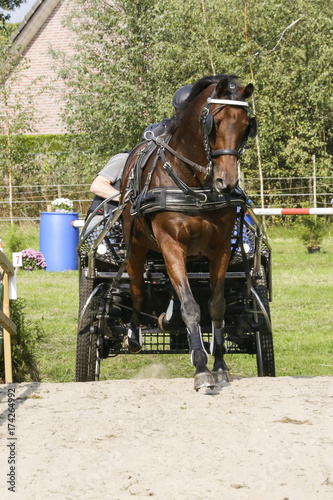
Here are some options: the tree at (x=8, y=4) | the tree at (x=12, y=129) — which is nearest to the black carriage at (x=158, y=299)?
the tree at (x=12, y=129)

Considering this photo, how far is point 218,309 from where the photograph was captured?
468 cm

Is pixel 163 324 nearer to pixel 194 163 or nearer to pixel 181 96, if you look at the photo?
pixel 194 163

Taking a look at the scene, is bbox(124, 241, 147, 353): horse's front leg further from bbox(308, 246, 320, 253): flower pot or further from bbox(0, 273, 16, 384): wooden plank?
bbox(308, 246, 320, 253): flower pot

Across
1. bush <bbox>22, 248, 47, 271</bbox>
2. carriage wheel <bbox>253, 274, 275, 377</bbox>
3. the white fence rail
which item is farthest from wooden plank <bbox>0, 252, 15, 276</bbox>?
the white fence rail

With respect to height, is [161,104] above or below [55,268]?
above

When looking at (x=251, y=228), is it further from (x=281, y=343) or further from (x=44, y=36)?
(x=44, y=36)

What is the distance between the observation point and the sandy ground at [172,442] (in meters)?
2.75

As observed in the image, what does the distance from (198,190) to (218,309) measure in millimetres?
803

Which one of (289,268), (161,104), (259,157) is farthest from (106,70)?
(289,268)

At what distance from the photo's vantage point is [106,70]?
19234mm

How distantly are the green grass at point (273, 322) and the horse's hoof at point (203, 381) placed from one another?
2438 millimetres

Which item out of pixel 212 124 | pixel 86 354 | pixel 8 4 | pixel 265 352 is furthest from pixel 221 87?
pixel 8 4

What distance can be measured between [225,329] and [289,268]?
805cm

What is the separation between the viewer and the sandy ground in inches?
108
